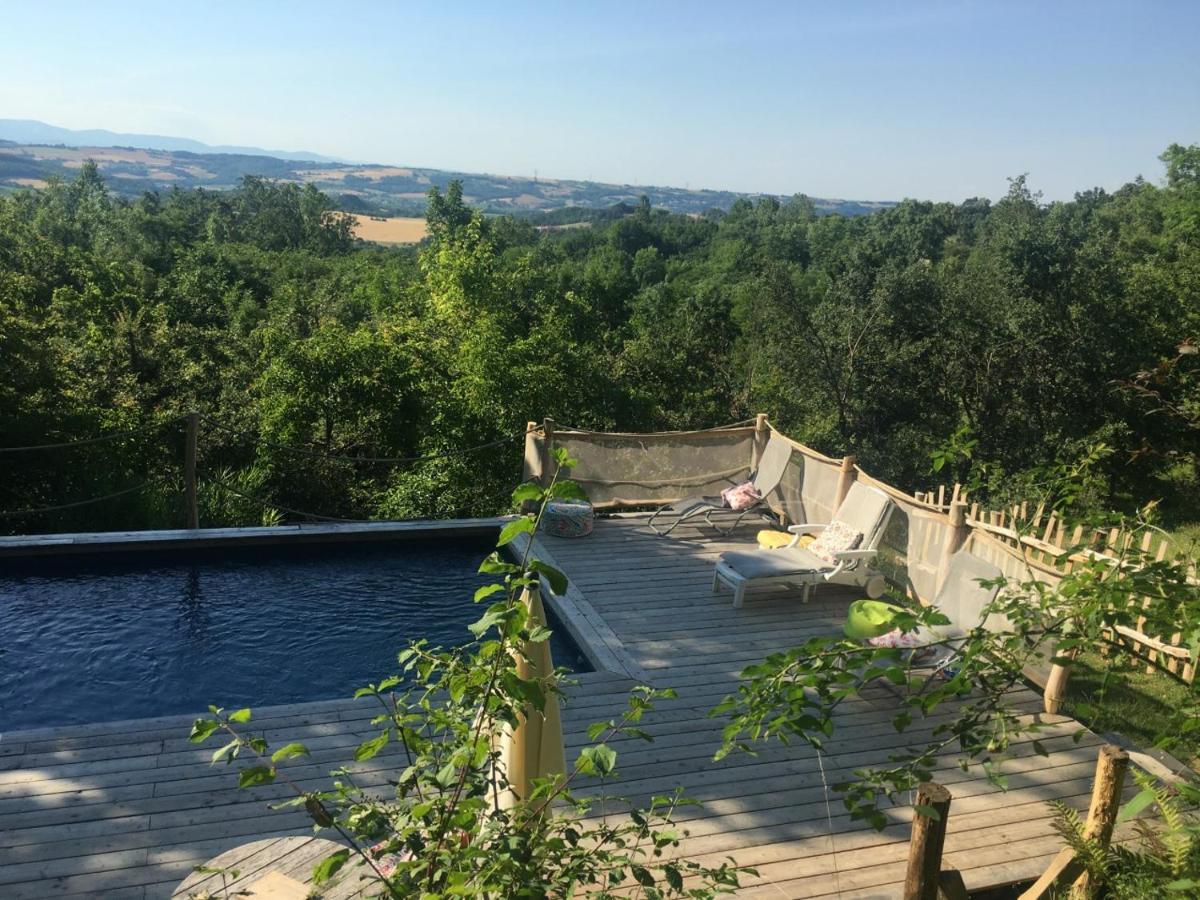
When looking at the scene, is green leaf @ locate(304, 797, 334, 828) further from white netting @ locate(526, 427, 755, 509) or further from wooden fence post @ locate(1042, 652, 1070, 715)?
white netting @ locate(526, 427, 755, 509)

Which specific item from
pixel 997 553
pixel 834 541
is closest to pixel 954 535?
pixel 997 553

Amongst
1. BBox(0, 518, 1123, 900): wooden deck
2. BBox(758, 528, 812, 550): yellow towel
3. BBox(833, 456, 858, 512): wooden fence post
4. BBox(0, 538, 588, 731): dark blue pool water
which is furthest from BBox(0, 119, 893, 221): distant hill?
BBox(0, 518, 1123, 900): wooden deck

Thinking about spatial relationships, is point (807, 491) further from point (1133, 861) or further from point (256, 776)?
point (256, 776)

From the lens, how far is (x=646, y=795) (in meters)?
4.32

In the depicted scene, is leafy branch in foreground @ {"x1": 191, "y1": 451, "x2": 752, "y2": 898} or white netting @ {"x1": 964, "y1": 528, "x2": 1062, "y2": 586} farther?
white netting @ {"x1": 964, "y1": 528, "x2": 1062, "y2": 586}

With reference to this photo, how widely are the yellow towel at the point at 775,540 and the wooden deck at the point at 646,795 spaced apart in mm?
1757

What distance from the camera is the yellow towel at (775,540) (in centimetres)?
739

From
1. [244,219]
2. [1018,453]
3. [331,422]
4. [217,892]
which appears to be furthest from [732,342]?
[244,219]

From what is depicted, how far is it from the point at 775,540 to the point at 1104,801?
4619mm

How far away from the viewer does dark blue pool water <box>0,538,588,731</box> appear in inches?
219

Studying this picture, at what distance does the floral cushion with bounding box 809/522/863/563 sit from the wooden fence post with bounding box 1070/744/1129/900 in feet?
12.1

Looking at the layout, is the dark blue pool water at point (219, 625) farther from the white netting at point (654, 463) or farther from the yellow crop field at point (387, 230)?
the yellow crop field at point (387, 230)

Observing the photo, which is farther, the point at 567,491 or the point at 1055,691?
the point at 1055,691

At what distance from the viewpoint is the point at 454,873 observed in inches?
61.7
